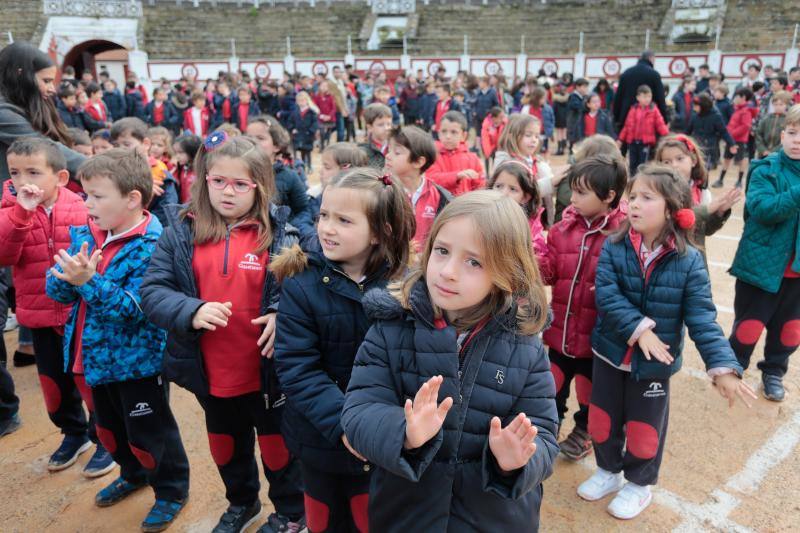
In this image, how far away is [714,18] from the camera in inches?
971

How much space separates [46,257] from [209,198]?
1.35 metres

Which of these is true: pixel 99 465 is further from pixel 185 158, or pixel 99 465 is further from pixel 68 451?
pixel 185 158

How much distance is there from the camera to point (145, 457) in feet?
9.03

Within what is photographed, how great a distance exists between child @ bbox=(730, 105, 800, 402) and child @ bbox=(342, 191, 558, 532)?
2.52 m

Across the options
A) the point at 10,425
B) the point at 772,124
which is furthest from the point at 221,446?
the point at 772,124

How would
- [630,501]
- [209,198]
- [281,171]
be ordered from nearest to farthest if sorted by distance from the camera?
1. [209,198]
2. [630,501]
3. [281,171]

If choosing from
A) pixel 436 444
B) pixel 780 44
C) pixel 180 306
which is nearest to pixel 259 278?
pixel 180 306

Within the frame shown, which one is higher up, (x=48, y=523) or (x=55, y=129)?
(x=55, y=129)

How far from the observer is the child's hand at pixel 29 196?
9.04 ft

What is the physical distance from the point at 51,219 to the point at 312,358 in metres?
2.02

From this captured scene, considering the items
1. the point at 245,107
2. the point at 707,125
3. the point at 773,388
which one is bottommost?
the point at 773,388

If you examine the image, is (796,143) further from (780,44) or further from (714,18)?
(714,18)

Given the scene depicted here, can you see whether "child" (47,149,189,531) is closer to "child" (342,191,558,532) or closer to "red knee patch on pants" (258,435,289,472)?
"red knee patch on pants" (258,435,289,472)

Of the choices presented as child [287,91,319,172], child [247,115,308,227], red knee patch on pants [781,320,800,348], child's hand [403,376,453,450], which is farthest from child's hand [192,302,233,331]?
child [287,91,319,172]
